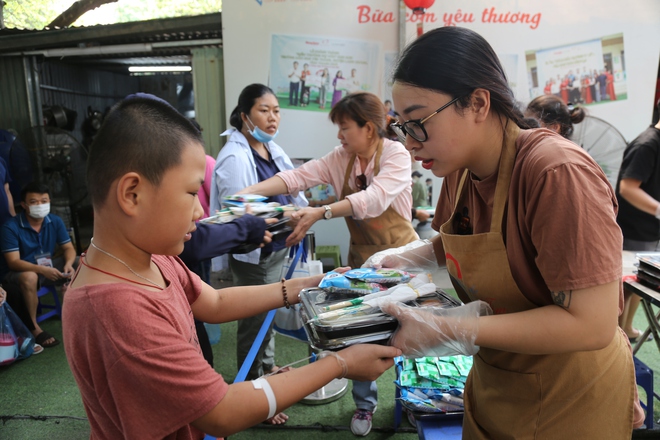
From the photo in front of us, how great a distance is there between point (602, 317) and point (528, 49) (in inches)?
216

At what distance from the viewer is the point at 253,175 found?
321cm

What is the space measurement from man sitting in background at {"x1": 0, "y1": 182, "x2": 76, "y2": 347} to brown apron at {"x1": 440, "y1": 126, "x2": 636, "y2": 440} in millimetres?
4297

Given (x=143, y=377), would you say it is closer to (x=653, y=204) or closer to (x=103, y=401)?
(x=103, y=401)

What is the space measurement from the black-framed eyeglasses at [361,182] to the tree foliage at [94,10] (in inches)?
239

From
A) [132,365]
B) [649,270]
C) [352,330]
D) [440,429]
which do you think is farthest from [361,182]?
[132,365]

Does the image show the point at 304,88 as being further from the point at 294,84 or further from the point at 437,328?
the point at 437,328

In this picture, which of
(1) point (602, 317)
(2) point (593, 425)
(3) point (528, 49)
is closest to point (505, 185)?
(1) point (602, 317)

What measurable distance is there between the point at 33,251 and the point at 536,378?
196 inches

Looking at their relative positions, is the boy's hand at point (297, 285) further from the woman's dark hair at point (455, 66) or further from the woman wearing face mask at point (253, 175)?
the woman wearing face mask at point (253, 175)

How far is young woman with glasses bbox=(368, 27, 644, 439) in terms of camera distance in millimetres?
1018

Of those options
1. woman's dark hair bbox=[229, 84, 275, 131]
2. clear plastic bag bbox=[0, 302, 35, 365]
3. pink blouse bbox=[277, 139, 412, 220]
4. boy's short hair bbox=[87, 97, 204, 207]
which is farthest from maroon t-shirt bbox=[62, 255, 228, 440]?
clear plastic bag bbox=[0, 302, 35, 365]

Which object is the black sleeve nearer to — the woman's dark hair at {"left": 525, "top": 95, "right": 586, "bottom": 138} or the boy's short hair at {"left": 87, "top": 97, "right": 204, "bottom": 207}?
the boy's short hair at {"left": 87, "top": 97, "right": 204, "bottom": 207}

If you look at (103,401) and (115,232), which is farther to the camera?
(115,232)

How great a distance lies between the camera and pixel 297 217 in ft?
9.08
